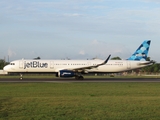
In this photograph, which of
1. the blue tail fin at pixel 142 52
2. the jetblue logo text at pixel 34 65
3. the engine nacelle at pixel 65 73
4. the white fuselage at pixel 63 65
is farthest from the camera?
the blue tail fin at pixel 142 52

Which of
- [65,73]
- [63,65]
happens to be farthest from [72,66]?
[65,73]

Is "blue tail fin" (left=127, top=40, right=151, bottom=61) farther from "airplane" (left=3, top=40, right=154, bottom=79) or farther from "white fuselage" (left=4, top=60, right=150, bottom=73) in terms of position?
"white fuselage" (left=4, top=60, right=150, bottom=73)

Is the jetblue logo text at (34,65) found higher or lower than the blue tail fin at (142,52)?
lower

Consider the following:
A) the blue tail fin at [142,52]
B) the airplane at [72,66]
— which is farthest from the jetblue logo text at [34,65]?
the blue tail fin at [142,52]

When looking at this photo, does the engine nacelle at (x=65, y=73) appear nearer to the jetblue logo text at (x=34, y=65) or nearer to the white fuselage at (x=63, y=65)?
the white fuselage at (x=63, y=65)

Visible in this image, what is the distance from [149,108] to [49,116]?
16.2ft

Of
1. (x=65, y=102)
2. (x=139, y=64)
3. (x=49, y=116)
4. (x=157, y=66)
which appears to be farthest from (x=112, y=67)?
(x=157, y=66)

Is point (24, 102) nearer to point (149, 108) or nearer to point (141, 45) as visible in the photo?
point (149, 108)

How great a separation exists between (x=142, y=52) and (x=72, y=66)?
44.6 feet

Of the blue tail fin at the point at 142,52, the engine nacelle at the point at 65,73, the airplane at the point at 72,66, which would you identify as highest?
the blue tail fin at the point at 142,52

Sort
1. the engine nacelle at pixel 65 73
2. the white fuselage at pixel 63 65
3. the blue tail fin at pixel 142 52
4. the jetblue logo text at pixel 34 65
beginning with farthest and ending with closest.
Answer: the blue tail fin at pixel 142 52 < the white fuselage at pixel 63 65 < the jetblue logo text at pixel 34 65 < the engine nacelle at pixel 65 73

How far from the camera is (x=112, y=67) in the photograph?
58188 millimetres

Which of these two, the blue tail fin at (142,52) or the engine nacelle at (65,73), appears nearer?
the engine nacelle at (65,73)

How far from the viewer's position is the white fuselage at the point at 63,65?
179ft
